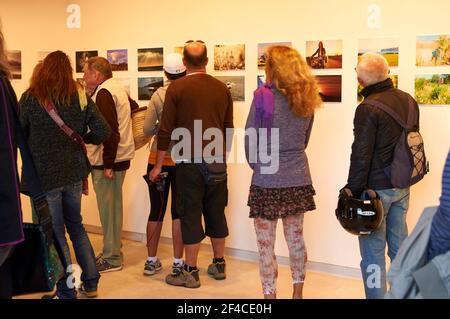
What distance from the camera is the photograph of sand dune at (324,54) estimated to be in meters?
4.27

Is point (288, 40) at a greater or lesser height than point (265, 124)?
greater

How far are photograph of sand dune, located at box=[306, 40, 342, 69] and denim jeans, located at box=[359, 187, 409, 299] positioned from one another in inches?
51.7

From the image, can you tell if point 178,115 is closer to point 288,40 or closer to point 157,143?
point 157,143

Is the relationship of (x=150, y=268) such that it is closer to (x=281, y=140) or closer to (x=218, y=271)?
(x=218, y=271)

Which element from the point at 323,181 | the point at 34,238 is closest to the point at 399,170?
the point at 323,181

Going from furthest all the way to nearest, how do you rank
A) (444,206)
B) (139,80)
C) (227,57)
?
(139,80) → (227,57) → (444,206)

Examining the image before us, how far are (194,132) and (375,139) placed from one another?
1238mm

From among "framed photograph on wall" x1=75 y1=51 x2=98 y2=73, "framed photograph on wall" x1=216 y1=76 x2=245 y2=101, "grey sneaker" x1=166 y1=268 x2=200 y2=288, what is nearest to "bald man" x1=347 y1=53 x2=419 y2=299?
"grey sneaker" x1=166 y1=268 x2=200 y2=288

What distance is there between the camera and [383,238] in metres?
3.35

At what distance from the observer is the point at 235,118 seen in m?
A: 4.84

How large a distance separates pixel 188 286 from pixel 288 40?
2.01 metres

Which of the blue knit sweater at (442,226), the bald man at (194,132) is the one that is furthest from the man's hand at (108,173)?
the blue knit sweater at (442,226)

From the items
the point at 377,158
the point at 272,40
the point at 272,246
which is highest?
the point at 272,40

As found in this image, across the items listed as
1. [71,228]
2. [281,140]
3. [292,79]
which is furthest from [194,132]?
[71,228]
